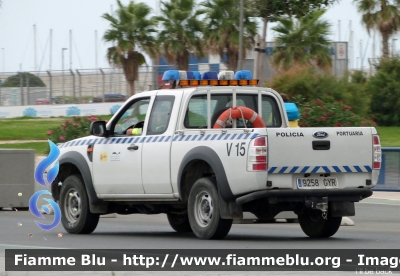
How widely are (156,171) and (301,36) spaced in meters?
35.2

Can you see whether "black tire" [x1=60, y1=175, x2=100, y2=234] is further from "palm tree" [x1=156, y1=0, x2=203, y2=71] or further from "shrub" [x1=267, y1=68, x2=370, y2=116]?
"palm tree" [x1=156, y1=0, x2=203, y2=71]

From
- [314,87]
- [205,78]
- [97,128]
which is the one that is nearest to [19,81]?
[314,87]

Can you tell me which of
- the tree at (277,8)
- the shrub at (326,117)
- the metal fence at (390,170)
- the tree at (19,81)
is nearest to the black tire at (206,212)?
the metal fence at (390,170)

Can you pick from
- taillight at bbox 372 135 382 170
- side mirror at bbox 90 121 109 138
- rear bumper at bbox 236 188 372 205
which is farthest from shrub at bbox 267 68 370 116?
rear bumper at bbox 236 188 372 205

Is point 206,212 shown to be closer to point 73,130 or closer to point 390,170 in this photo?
point 390,170

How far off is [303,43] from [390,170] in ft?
83.7

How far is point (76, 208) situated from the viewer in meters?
13.3

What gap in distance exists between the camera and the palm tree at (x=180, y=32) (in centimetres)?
5428

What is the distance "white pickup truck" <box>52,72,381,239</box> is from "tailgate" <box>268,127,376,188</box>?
0.01 metres

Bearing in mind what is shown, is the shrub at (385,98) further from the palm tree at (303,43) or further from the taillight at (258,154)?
the taillight at (258,154)

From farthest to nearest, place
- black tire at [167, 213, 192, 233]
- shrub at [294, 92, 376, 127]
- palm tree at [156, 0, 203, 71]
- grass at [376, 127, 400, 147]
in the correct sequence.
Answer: palm tree at [156, 0, 203, 71] < grass at [376, 127, 400, 147] < shrub at [294, 92, 376, 127] < black tire at [167, 213, 192, 233]

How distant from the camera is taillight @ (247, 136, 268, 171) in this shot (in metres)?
10.8

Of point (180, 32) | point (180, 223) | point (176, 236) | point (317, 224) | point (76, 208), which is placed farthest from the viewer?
point (180, 32)

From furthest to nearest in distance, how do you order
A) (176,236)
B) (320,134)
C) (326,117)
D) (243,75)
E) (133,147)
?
(326,117) → (243,75) → (176,236) → (133,147) → (320,134)
